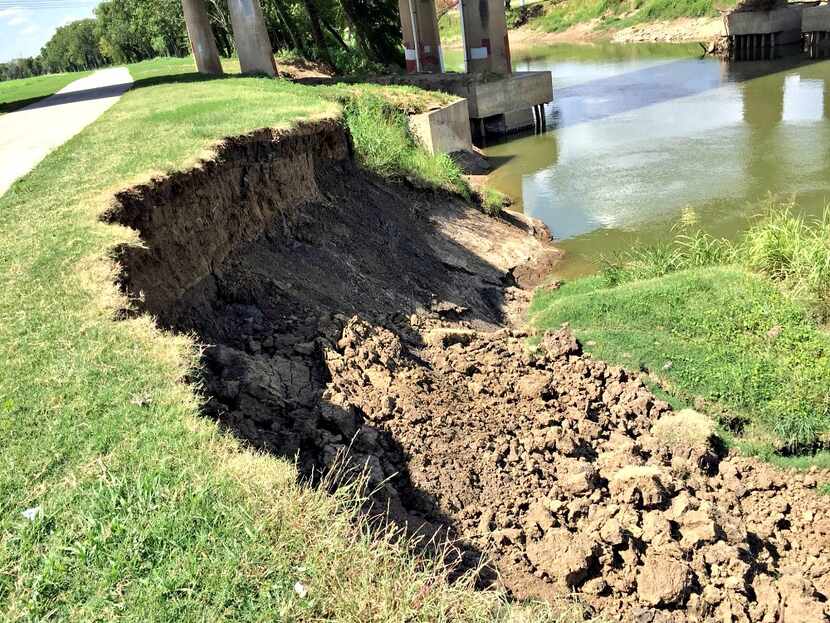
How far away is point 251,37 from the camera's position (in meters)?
25.2

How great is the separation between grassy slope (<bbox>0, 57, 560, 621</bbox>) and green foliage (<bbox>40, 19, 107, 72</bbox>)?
92061 millimetres

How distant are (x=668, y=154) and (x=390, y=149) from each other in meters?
9.45

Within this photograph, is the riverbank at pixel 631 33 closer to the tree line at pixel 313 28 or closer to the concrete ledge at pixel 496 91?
the tree line at pixel 313 28

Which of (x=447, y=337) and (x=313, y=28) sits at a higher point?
(x=313, y=28)

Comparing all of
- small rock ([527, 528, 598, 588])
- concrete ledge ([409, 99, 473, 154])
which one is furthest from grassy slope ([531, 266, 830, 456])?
concrete ledge ([409, 99, 473, 154])

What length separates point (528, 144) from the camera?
85.7 feet

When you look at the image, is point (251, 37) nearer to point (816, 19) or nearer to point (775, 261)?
point (775, 261)

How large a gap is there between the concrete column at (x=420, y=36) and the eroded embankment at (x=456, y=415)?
21.9m

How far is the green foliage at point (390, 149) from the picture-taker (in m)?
15.2

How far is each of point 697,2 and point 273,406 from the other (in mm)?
54936

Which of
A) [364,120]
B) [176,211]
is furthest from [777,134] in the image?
[176,211]

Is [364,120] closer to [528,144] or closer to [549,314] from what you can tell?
[549,314]

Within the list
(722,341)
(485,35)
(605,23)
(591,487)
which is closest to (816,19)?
(485,35)

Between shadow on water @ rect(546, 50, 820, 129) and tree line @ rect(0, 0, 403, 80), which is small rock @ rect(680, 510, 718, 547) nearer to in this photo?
shadow on water @ rect(546, 50, 820, 129)
